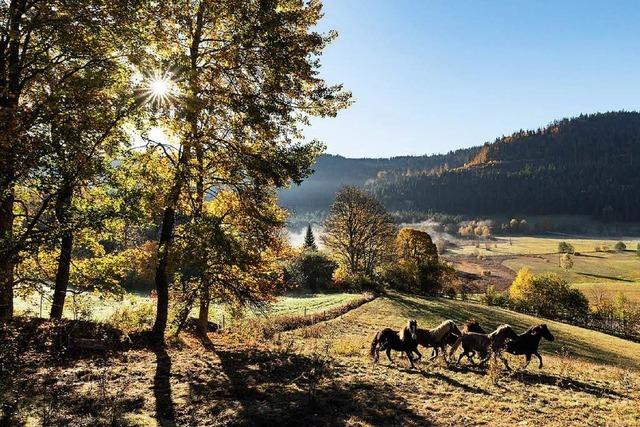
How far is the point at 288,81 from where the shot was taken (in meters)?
15.3

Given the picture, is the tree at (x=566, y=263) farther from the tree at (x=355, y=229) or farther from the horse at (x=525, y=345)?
the horse at (x=525, y=345)

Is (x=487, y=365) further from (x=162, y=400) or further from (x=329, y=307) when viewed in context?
(x=329, y=307)

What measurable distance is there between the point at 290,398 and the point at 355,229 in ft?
147

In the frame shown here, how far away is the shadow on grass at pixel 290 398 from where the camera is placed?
9.45 m

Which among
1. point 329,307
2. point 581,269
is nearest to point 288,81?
point 329,307

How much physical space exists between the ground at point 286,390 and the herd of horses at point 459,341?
2.11 ft

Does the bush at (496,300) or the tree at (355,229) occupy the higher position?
the tree at (355,229)

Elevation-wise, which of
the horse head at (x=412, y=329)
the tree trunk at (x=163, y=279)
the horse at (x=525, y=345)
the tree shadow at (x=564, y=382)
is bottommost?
the tree shadow at (x=564, y=382)

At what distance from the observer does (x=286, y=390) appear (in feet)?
37.2

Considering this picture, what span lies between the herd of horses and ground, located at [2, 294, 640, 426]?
0.64 meters

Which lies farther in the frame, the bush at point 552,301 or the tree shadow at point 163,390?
the bush at point 552,301

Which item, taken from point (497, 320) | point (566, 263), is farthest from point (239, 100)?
point (566, 263)

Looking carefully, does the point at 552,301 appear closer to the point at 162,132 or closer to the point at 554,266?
the point at 162,132

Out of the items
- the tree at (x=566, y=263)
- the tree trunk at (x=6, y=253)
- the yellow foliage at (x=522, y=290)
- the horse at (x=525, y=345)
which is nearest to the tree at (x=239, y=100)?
the tree trunk at (x=6, y=253)
